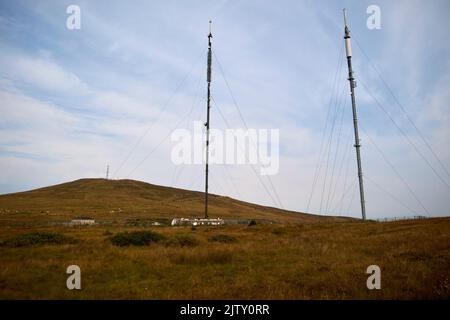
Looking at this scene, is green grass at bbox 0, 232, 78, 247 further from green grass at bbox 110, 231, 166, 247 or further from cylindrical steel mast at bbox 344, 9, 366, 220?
cylindrical steel mast at bbox 344, 9, 366, 220

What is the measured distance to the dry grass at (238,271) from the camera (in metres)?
A: 10.1

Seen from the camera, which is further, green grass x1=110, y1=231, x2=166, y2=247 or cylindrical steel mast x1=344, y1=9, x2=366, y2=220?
cylindrical steel mast x1=344, y1=9, x2=366, y2=220

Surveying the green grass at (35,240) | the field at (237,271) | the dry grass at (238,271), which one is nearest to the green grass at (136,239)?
the field at (237,271)

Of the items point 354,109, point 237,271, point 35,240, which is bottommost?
point 237,271

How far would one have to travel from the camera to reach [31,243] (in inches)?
828

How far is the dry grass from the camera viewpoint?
1013 cm

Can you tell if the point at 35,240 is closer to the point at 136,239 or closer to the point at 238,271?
the point at 136,239

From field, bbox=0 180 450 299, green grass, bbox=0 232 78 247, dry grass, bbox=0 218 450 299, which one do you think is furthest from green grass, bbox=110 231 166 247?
green grass, bbox=0 232 78 247

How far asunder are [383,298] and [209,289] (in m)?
5.63

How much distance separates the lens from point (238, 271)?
13.8 metres

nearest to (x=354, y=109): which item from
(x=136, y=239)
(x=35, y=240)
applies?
(x=136, y=239)

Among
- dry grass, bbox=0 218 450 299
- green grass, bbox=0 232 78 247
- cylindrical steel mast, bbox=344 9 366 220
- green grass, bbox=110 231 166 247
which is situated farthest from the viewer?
cylindrical steel mast, bbox=344 9 366 220
